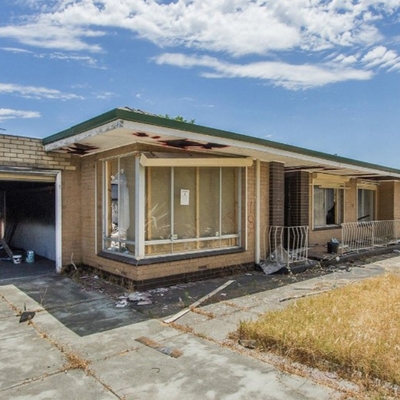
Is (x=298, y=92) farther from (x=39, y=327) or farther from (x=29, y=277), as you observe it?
(x=39, y=327)

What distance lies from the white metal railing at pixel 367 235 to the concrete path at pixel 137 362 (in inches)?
277

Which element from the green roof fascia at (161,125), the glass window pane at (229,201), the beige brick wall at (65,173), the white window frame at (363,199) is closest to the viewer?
the green roof fascia at (161,125)

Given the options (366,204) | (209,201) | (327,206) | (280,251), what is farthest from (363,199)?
(209,201)

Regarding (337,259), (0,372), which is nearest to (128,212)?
(0,372)

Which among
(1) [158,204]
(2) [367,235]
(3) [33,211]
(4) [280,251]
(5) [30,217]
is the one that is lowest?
(2) [367,235]

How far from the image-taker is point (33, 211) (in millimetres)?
11438

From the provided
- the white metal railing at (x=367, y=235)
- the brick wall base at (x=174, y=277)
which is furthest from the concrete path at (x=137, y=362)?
A: the white metal railing at (x=367, y=235)

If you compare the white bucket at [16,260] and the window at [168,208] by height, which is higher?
the window at [168,208]

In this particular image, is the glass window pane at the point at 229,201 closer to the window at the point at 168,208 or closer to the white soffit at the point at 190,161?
the window at the point at 168,208

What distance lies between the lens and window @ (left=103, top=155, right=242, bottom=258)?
21.9 feet

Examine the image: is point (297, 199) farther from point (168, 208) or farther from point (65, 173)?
point (65, 173)

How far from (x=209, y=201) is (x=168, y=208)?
1113mm

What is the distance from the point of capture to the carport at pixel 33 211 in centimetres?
780

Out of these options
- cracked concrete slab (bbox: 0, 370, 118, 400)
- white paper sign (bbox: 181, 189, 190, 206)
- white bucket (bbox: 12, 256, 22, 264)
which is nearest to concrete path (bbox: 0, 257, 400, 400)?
cracked concrete slab (bbox: 0, 370, 118, 400)
